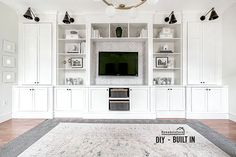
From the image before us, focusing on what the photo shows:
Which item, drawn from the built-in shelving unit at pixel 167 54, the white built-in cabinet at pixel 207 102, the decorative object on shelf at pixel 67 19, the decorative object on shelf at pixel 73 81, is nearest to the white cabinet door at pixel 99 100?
the decorative object on shelf at pixel 73 81

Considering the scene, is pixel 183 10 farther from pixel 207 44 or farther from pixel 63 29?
pixel 63 29

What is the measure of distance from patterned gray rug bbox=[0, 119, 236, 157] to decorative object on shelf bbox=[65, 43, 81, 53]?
81.7 inches

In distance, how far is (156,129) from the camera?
341cm

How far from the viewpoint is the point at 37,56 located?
14.8 feet

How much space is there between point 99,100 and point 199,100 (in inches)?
99.1

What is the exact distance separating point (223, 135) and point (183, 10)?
307 cm

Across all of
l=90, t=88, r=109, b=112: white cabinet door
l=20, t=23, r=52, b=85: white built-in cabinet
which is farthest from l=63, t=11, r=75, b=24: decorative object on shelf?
l=90, t=88, r=109, b=112: white cabinet door

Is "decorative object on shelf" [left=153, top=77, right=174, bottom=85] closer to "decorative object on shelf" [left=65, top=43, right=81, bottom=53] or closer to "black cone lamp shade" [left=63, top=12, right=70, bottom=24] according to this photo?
"decorative object on shelf" [left=65, top=43, right=81, bottom=53]

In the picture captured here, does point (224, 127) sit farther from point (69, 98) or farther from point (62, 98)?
point (62, 98)

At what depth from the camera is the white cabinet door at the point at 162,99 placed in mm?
4434

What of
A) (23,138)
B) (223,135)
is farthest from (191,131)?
(23,138)

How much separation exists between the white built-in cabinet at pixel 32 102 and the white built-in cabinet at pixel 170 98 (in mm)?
2749

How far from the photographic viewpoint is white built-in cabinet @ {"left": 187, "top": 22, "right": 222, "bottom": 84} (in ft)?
14.8

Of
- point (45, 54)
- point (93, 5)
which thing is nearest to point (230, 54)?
point (93, 5)
